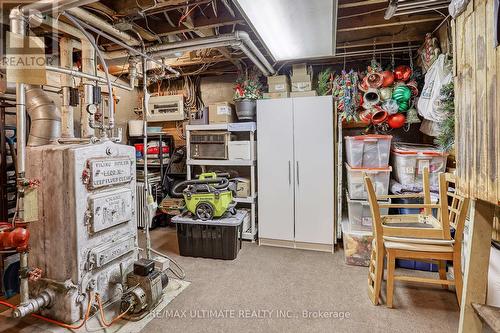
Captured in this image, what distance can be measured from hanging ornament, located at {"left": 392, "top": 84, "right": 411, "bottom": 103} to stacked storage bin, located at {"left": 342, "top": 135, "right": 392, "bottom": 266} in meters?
0.52

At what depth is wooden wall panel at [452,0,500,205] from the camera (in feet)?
3.78

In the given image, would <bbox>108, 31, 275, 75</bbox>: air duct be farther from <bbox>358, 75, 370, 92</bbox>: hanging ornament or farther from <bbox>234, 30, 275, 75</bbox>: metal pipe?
<bbox>358, 75, 370, 92</bbox>: hanging ornament

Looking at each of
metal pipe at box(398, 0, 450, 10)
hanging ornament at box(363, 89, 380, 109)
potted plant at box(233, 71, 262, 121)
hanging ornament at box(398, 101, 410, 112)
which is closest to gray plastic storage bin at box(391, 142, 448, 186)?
hanging ornament at box(398, 101, 410, 112)

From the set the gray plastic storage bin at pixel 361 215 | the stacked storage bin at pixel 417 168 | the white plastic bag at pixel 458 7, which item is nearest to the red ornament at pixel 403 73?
the stacked storage bin at pixel 417 168

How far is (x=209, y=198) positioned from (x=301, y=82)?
1.98m

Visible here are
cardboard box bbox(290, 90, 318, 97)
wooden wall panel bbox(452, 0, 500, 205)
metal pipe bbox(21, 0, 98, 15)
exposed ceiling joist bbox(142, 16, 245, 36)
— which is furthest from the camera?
cardboard box bbox(290, 90, 318, 97)

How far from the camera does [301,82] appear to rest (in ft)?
12.0

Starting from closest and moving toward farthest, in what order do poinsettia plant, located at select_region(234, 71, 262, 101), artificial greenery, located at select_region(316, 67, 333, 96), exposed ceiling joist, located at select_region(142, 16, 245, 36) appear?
exposed ceiling joist, located at select_region(142, 16, 245, 36) < artificial greenery, located at select_region(316, 67, 333, 96) < poinsettia plant, located at select_region(234, 71, 262, 101)

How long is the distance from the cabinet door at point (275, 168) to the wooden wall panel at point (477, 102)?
203 centimetres

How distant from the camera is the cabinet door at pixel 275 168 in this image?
3422 millimetres

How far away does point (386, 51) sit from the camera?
343 centimetres

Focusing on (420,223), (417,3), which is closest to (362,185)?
(420,223)

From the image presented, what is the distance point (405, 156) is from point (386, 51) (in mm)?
1450

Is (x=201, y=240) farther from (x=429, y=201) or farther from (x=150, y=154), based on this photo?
(x=429, y=201)
